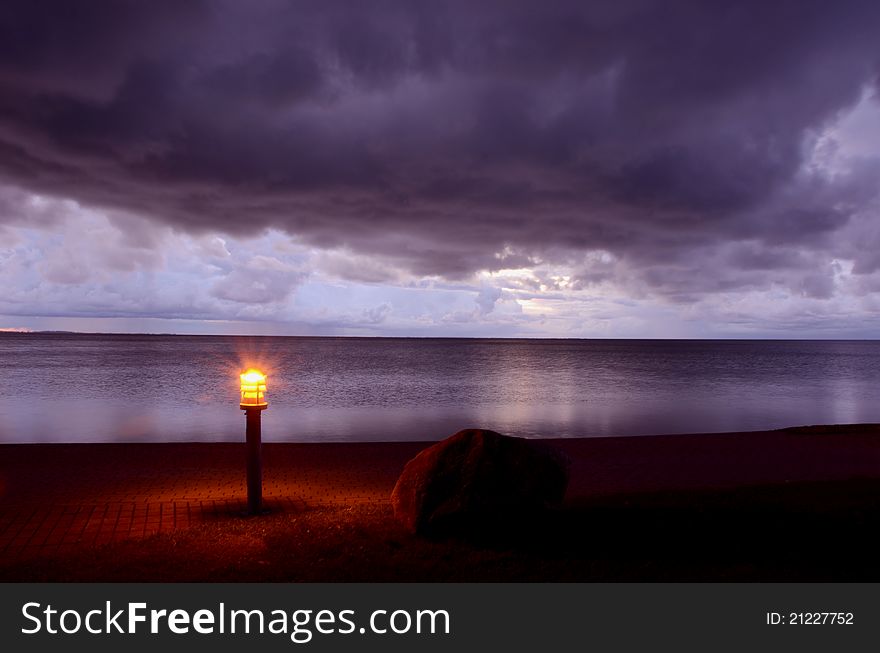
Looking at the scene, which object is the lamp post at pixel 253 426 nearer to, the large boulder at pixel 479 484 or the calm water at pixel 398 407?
the large boulder at pixel 479 484

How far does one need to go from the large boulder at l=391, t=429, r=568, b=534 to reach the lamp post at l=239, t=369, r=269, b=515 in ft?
7.16

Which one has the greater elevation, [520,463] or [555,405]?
[520,463]

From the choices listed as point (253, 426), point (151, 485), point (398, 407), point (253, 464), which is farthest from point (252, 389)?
point (398, 407)

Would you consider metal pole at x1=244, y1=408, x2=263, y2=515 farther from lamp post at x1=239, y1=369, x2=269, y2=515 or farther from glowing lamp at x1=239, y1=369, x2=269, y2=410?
glowing lamp at x1=239, y1=369, x2=269, y2=410

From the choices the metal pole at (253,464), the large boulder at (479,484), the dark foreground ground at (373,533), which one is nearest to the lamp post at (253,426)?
the metal pole at (253,464)

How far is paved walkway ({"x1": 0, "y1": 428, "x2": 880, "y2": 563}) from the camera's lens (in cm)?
750

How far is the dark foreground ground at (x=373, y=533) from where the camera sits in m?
5.43

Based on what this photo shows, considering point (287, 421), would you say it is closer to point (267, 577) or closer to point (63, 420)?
point (63, 420)

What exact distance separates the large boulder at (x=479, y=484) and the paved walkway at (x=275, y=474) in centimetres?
173

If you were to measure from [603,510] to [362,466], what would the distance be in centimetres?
596

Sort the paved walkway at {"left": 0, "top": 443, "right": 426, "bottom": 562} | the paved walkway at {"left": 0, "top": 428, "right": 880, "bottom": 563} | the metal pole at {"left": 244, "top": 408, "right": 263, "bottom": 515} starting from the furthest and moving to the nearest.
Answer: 1. the metal pole at {"left": 244, "top": 408, "right": 263, "bottom": 515}
2. the paved walkway at {"left": 0, "top": 428, "right": 880, "bottom": 563}
3. the paved walkway at {"left": 0, "top": 443, "right": 426, "bottom": 562}

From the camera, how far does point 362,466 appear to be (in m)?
11.8

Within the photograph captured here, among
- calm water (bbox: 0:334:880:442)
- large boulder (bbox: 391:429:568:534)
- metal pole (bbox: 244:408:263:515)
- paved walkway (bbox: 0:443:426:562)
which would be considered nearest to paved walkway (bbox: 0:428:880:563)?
paved walkway (bbox: 0:443:426:562)
